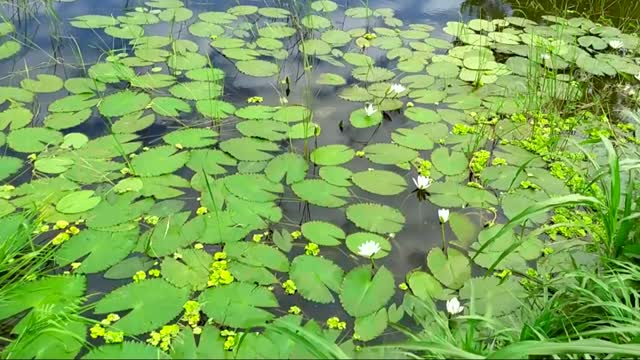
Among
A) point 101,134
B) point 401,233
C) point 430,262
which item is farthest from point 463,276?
point 101,134

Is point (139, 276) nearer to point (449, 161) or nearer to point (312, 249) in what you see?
point (312, 249)

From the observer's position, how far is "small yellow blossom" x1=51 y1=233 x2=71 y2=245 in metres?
2.13

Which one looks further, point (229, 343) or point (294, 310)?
point (294, 310)

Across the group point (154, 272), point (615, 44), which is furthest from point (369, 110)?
point (615, 44)

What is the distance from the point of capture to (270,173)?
260 centimetres

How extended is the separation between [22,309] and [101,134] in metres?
1.16

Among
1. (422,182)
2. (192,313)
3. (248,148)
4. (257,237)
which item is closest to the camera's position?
(192,313)

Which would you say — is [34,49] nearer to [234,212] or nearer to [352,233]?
[234,212]

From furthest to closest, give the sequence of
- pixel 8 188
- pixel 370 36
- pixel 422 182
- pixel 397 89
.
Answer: pixel 370 36 < pixel 397 89 < pixel 422 182 < pixel 8 188

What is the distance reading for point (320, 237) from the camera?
2281 millimetres

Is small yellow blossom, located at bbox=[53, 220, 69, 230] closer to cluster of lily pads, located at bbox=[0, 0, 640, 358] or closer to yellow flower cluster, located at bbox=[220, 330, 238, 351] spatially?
cluster of lily pads, located at bbox=[0, 0, 640, 358]

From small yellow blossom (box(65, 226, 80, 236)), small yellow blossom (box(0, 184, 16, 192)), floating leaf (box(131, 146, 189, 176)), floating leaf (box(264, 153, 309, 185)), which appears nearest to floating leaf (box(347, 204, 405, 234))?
floating leaf (box(264, 153, 309, 185))

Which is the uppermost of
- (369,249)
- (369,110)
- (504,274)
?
(369,110)

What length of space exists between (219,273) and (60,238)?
66cm
